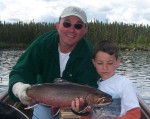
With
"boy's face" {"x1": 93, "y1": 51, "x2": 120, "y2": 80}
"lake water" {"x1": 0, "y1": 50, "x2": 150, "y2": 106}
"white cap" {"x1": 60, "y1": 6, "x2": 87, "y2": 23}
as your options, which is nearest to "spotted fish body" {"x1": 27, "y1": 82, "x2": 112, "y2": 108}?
"boy's face" {"x1": 93, "y1": 51, "x2": 120, "y2": 80}

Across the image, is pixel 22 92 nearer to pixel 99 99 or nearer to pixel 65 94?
pixel 65 94

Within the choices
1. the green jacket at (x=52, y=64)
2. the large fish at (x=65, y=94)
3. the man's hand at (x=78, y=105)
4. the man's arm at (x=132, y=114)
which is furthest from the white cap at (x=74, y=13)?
the man's arm at (x=132, y=114)

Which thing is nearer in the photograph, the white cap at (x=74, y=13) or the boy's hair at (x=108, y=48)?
the boy's hair at (x=108, y=48)

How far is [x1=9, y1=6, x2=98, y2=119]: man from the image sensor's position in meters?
4.73

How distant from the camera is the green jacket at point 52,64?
4848mm

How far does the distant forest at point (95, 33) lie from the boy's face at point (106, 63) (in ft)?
149

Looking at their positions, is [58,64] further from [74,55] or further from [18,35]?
[18,35]

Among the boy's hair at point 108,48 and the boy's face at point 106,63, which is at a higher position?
the boy's hair at point 108,48

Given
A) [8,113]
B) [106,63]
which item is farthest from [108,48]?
[8,113]

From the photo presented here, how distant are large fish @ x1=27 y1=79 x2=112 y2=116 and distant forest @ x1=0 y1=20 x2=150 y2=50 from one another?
1802 inches

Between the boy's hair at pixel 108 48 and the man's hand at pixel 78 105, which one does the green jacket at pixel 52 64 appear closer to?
the boy's hair at pixel 108 48

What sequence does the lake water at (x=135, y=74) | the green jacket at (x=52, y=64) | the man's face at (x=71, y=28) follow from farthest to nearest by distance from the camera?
the lake water at (x=135, y=74) < the green jacket at (x=52, y=64) < the man's face at (x=71, y=28)

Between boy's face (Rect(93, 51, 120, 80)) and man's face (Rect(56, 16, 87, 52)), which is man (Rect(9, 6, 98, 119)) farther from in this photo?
boy's face (Rect(93, 51, 120, 80))

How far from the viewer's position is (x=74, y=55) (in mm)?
4871
